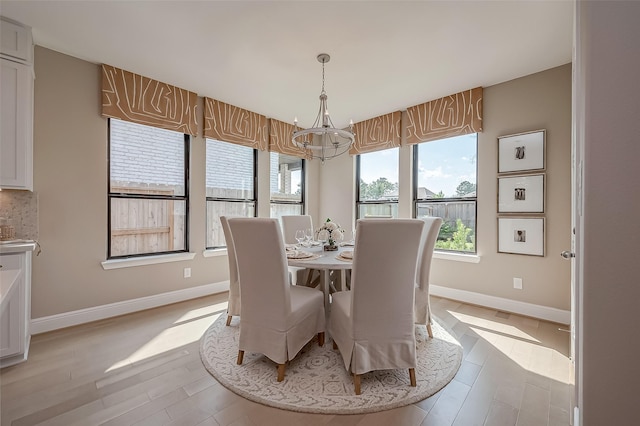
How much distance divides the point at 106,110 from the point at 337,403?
136 inches

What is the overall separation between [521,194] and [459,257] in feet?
3.34

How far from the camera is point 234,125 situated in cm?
390

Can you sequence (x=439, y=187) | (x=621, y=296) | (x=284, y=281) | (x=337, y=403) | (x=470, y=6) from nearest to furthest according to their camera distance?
(x=621, y=296), (x=337, y=403), (x=284, y=281), (x=470, y=6), (x=439, y=187)

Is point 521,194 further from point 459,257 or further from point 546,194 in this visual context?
point 459,257

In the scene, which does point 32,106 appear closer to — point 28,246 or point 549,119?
point 28,246

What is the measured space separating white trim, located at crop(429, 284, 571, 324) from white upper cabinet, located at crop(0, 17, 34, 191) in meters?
4.53

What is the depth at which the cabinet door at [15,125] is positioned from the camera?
2.13m

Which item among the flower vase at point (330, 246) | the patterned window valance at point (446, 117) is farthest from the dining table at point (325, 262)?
the patterned window valance at point (446, 117)

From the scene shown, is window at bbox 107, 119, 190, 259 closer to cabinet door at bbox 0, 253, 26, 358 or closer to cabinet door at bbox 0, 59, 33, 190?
cabinet door at bbox 0, 59, 33, 190

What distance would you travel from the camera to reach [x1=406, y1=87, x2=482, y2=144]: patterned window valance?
3297mm

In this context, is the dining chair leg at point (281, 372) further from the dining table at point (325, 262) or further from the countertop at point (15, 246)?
the countertop at point (15, 246)

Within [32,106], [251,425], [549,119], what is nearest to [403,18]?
[549,119]

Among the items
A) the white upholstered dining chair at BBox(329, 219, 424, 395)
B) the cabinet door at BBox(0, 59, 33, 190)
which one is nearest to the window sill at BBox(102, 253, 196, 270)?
the cabinet door at BBox(0, 59, 33, 190)

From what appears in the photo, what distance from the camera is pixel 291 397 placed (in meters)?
1.64
